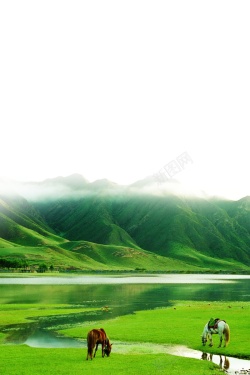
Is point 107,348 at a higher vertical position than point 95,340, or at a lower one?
lower

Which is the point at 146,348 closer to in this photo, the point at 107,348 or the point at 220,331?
the point at 107,348

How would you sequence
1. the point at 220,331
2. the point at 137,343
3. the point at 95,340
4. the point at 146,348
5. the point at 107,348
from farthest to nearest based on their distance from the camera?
the point at 137,343, the point at 146,348, the point at 220,331, the point at 107,348, the point at 95,340

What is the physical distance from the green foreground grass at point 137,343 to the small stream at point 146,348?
728 mm

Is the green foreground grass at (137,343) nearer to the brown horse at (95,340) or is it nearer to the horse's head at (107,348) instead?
the horse's head at (107,348)

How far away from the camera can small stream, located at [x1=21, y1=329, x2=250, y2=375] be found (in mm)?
34250

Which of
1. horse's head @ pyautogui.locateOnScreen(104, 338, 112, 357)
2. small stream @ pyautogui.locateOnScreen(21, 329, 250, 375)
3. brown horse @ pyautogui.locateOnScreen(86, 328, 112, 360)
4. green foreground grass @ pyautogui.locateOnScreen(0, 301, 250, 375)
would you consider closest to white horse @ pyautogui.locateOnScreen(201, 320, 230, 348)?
green foreground grass @ pyautogui.locateOnScreen(0, 301, 250, 375)

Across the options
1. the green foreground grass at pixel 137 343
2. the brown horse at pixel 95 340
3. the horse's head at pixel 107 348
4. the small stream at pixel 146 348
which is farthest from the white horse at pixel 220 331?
the brown horse at pixel 95 340

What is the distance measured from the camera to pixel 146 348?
1613 inches

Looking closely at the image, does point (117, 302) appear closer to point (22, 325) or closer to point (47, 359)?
point (22, 325)

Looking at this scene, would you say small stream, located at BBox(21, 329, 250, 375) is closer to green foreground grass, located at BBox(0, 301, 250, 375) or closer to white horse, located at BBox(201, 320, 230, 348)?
green foreground grass, located at BBox(0, 301, 250, 375)

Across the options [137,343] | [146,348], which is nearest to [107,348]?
[146,348]

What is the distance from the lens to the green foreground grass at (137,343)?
31.5 metres

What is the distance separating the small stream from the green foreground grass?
728 mm

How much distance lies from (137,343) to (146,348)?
3083mm
